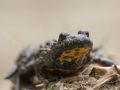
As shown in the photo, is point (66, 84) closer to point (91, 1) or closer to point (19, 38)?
point (19, 38)

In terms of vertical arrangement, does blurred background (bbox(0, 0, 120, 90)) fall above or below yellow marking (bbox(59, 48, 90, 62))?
below

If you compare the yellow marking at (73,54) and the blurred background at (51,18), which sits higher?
the yellow marking at (73,54)

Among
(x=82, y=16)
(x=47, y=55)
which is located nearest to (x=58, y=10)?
(x=82, y=16)

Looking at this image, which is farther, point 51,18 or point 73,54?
point 51,18

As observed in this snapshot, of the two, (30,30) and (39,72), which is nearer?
(39,72)

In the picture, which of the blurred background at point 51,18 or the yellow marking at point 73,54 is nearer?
the yellow marking at point 73,54
